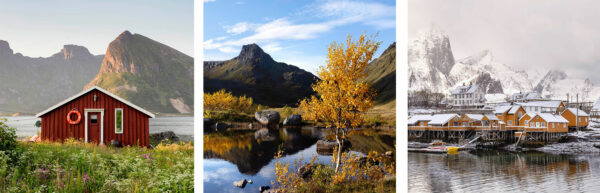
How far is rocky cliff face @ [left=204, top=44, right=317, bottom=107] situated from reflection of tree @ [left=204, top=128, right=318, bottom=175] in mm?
397

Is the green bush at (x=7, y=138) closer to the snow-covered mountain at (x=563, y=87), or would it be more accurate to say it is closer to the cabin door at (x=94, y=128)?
the cabin door at (x=94, y=128)

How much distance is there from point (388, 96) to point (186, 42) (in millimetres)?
8319

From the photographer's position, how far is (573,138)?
4.09m

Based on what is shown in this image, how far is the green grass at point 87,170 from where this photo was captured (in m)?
4.24

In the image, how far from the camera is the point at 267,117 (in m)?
4.40

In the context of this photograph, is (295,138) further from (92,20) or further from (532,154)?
(92,20)

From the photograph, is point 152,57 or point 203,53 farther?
point 152,57

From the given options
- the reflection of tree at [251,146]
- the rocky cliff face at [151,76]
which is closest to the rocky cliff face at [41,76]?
the rocky cliff face at [151,76]

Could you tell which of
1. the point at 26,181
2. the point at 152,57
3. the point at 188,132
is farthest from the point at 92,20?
the point at 26,181

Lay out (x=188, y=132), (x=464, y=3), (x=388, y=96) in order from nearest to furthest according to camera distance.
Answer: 1. (x=388, y=96)
2. (x=464, y=3)
3. (x=188, y=132)

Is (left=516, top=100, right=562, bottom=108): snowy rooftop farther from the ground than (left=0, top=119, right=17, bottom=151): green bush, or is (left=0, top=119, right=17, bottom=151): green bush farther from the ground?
(left=516, top=100, right=562, bottom=108): snowy rooftop

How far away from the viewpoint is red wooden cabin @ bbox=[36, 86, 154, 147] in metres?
5.58

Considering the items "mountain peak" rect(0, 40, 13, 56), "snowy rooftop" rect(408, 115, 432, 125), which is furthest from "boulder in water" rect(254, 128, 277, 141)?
"mountain peak" rect(0, 40, 13, 56)

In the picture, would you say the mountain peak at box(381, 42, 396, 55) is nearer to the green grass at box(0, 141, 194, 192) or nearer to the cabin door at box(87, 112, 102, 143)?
the green grass at box(0, 141, 194, 192)
